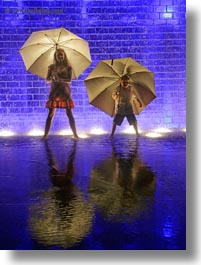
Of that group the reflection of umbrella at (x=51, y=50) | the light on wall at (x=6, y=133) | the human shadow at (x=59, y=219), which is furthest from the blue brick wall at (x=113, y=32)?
the human shadow at (x=59, y=219)

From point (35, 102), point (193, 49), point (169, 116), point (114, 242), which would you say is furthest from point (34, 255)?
point (193, 49)

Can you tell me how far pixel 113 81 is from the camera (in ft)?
6.94

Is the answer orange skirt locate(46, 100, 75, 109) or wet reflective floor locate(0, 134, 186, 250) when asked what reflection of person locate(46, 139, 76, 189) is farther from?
orange skirt locate(46, 100, 75, 109)

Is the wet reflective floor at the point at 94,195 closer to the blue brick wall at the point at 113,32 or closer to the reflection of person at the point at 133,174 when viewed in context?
the reflection of person at the point at 133,174

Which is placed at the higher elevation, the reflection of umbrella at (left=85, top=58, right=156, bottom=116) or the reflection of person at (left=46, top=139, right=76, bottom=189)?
the reflection of umbrella at (left=85, top=58, right=156, bottom=116)

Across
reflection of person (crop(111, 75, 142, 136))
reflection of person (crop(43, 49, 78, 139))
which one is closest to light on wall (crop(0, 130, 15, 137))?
reflection of person (crop(43, 49, 78, 139))

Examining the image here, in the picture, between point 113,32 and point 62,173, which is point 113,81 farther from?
point 62,173

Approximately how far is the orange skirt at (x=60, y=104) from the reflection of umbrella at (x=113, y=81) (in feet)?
0.25

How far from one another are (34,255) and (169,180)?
594 millimetres

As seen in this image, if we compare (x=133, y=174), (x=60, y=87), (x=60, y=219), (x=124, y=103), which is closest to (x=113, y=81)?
(x=124, y=103)

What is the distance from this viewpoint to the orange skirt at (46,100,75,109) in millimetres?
2111

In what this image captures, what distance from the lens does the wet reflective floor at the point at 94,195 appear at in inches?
82.9

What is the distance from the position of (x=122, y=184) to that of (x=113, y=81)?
395 mm

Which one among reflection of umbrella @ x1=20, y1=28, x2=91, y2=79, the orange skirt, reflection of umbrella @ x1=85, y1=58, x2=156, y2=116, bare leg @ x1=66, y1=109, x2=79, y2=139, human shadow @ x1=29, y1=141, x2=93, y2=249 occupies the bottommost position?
human shadow @ x1=29, y1=141, x2=93, y2=249
